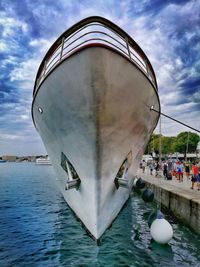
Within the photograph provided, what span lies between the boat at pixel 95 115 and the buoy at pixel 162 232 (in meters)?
1.04

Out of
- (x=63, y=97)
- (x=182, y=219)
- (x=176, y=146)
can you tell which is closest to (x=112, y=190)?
(x=63, y=97)

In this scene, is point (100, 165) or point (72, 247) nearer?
point (100, 165)

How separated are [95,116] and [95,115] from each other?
0.02 meters

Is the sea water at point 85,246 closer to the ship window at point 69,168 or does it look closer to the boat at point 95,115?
the boat at point 95,115

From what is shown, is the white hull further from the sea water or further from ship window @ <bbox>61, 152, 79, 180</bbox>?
the sea water

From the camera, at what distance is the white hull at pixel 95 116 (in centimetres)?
476

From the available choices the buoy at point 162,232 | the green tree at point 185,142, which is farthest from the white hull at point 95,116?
the green tree at point 185,142

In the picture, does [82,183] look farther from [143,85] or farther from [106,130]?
[143,85]

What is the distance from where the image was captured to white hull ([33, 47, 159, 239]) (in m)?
4.76

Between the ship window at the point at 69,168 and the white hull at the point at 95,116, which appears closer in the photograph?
the white hull at the point at 95,116

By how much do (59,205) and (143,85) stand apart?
7.97 m

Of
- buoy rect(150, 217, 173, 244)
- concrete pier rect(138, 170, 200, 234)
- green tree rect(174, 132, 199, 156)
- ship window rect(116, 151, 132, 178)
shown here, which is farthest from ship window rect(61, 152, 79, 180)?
green tree rect(174, 132, 199, 156)

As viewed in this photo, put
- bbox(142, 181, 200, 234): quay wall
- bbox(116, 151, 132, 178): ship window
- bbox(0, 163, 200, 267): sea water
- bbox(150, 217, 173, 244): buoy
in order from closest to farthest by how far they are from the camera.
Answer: bbox(0, 163, 200, 267): sea water < bbox(116, 151, 132, 178): ship window < bbox(150, 217, 173, 244): buoy < bbox(142, 181, 200, 234): quay wall

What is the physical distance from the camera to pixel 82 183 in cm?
553
